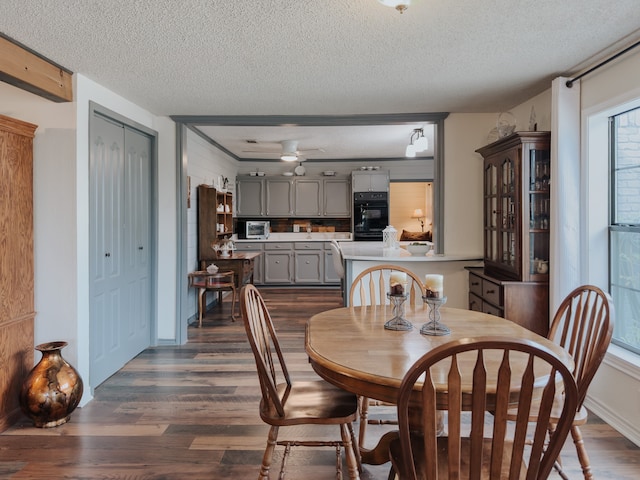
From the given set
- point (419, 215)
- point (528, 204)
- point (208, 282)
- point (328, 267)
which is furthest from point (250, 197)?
point (528, 204)

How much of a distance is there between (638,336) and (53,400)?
3.61 metres

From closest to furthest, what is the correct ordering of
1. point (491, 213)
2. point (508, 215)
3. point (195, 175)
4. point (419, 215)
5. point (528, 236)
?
point (528, 236), point (508, 215), point (491, 213), point (195, 175), point (419, 215)

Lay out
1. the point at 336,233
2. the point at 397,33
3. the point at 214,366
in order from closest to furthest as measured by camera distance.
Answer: the point at 397,33
the point at 214,366
the point at 336,233

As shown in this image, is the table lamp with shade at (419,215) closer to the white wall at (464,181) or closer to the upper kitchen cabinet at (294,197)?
the upper kitchen cabinet at (294,197)

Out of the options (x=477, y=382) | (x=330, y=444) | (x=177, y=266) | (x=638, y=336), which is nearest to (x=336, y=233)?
(x=177, y=266)

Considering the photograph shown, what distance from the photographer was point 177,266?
4289 millimetres

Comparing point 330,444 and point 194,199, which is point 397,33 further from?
point 194,199

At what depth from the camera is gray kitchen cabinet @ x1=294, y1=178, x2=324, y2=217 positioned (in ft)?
26.5

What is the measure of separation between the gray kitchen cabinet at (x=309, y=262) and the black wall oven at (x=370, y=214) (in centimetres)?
77

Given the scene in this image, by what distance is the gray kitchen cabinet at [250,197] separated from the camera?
8.05 m

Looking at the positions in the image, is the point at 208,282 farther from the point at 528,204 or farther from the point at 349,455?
the point at 349,455

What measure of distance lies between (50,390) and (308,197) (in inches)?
234

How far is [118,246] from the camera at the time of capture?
3553 millimetres

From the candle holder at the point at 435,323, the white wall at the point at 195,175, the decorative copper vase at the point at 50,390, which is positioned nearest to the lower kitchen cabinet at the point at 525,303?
the candle holder at the point at 435,323
